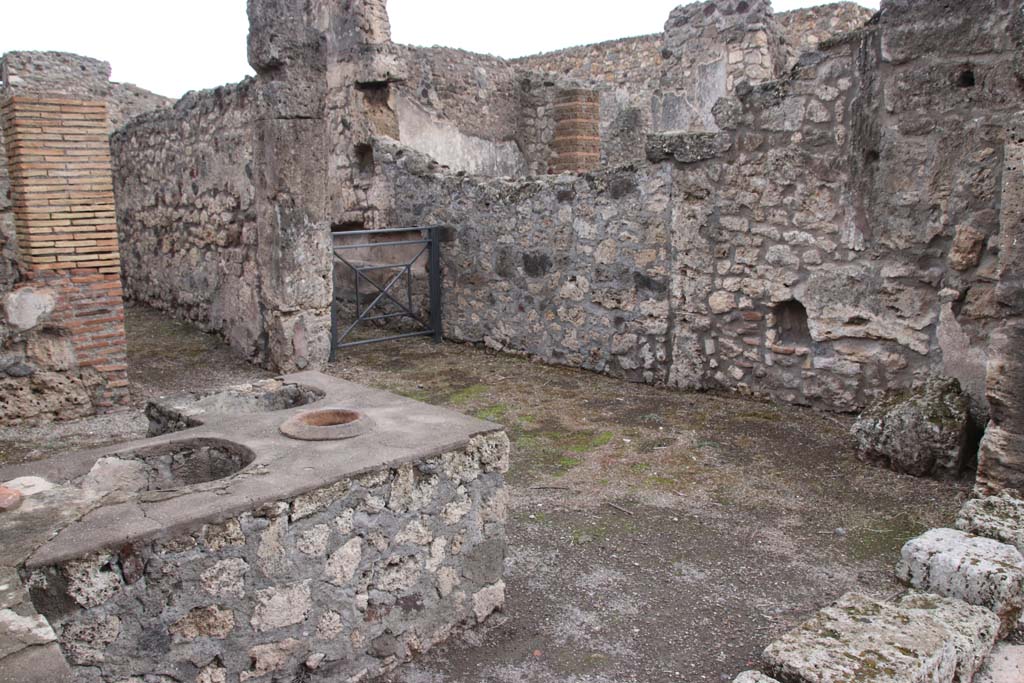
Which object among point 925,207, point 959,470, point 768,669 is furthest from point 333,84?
point 768,669

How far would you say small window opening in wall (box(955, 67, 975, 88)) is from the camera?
15.9 feet

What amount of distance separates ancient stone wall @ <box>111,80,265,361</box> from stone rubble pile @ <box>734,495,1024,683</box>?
5.78 metres

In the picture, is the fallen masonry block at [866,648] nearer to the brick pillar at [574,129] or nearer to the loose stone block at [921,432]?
the loose stone block at [921,432]

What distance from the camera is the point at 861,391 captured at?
561cm

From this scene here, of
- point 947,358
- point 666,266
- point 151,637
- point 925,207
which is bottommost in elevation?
point 151,637

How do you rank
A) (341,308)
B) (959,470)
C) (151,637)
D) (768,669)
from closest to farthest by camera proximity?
(151,637) → (768,669) → (959,470) → (341,308)

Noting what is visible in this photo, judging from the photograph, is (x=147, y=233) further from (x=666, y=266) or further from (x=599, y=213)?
(x=666, y=266)

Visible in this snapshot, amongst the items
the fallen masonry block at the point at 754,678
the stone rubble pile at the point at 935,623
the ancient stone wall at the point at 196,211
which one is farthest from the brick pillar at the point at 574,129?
the fallen masonry block at the point at 754,678

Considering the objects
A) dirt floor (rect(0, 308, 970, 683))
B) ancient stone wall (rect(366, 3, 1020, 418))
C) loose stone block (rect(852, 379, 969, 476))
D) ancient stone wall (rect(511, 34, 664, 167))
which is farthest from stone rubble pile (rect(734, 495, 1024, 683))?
ancient stone wall (rect(511, 34, 664, 167))

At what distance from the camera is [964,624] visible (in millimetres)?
2908

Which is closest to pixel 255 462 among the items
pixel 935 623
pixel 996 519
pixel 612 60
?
pixel 935 623

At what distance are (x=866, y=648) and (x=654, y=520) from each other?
1.67m

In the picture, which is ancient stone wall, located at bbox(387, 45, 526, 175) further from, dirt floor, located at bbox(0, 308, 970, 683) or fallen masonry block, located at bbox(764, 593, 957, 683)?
fallen masonry block, located at bbox(764, 593, 957, 683)

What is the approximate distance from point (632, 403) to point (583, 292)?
1315mm
